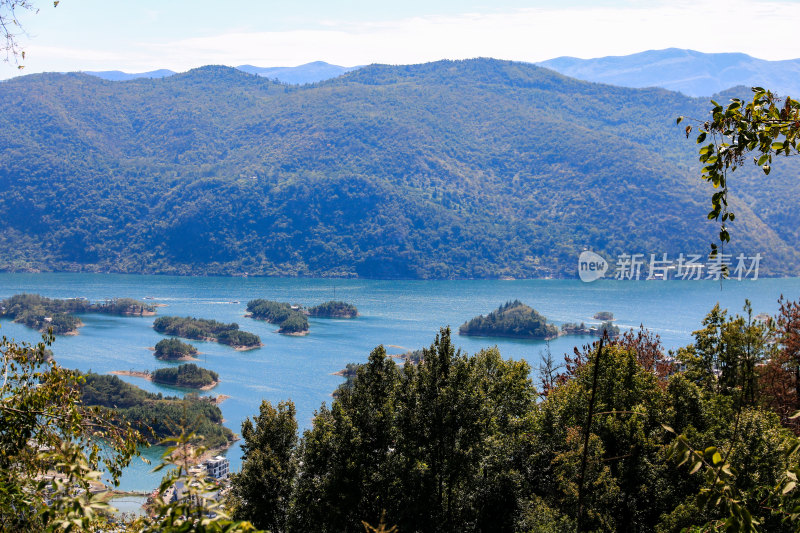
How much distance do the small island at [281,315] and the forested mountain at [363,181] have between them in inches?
1154

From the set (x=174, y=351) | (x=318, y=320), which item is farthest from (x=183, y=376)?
(x=318, y=320)

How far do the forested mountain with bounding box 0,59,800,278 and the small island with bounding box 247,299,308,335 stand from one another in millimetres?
29303

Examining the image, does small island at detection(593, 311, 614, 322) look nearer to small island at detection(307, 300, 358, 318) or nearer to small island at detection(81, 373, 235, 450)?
small island at detection(307, 300, 358, 318)

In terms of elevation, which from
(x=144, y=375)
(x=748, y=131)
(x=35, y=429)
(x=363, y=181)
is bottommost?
(x=144, y=375)

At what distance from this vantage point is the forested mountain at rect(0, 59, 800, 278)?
102 metres

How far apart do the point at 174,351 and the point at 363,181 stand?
7477 centimetres

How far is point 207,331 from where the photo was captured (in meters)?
59.5

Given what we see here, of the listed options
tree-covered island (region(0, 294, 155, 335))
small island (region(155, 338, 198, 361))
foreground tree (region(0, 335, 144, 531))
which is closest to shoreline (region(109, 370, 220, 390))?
→ small island (region(155, 338, 198, 361))

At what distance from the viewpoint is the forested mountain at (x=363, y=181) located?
10162cm

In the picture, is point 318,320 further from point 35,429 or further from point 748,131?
point 748,131

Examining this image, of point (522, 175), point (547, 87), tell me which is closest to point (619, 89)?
point (547, 87)

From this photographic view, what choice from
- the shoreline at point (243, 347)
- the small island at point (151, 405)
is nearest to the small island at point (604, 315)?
the shoreline at point (243, 347)

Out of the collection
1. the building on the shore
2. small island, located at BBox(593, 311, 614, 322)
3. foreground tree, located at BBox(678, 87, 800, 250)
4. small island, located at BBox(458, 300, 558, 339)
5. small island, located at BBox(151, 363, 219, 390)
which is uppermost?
foreground tree, located at BBox(678, 87, 800, 250)

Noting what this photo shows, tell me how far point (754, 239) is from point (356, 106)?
9688 cm
